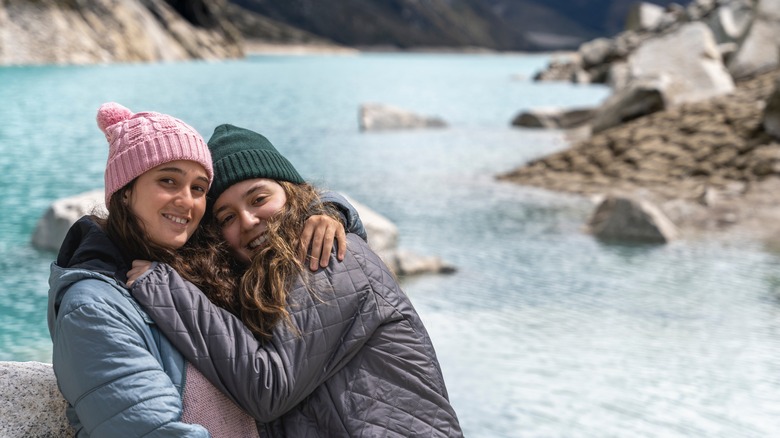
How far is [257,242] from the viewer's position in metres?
2.27

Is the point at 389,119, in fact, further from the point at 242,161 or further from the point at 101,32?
the point at 101,32

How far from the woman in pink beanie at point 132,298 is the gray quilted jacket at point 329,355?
6 cm

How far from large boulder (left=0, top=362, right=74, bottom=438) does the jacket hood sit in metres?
0.29

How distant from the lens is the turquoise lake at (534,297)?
4.57 metres

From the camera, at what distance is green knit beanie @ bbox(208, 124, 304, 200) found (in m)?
2.26

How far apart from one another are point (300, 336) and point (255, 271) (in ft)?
0.69

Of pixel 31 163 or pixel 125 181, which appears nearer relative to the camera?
pixel 125 181

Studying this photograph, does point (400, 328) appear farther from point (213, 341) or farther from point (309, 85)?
point (309, 85)

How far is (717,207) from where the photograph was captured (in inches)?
362

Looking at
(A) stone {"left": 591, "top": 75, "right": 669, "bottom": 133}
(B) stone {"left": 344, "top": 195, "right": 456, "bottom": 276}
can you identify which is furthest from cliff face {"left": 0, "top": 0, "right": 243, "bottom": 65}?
(B) stone {"left": 344, "top": 195, "right": 456, "bottom": 276}

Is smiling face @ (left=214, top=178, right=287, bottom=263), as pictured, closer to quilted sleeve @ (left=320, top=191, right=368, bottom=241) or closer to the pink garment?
quilted sleeve @ (left=320, top=191, right=368, bottom=241)

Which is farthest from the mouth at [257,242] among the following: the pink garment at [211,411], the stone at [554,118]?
the stone at [554,118]

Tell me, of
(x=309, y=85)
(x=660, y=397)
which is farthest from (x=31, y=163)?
(x=309, y=85)

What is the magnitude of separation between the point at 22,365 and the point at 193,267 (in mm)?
592
